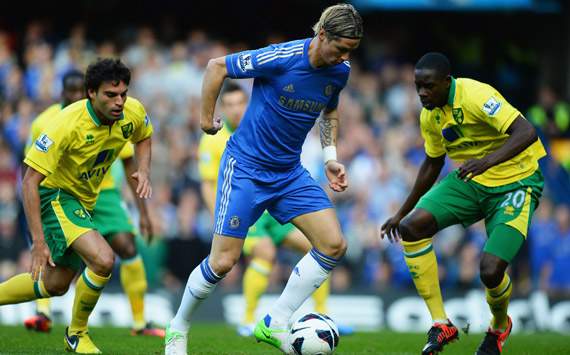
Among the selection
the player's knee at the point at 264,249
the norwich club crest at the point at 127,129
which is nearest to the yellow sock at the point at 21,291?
the norwich club crest at the point at 127,129

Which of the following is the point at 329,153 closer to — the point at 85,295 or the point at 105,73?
the point at 105,73

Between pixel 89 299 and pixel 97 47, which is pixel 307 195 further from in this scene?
pixel 97 47

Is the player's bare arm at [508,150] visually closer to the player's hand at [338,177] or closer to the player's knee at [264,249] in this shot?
the player's hand at [338,177]

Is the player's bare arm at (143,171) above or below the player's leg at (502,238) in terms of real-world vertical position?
above

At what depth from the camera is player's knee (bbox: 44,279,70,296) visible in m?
8.23

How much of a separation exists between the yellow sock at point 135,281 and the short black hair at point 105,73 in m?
2.39

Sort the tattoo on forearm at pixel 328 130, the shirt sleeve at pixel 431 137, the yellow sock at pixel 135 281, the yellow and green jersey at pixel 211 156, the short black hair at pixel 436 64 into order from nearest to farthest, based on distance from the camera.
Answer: the short black hair at pixel 436 64 → the tattoo on forearm at pixel 328 130 → the shirt sleeve at pixel 431 137 → the yellow sock at pixel 135 281 → the yellow and green jersey at pixel 211 156

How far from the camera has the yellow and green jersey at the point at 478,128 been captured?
7840mm

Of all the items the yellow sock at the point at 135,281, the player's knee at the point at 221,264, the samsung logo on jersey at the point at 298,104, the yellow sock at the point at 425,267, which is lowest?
the yellow sock at the point at 135,281

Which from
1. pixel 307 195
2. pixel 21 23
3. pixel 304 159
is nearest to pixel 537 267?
pixel 304 159

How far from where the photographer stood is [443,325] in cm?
793

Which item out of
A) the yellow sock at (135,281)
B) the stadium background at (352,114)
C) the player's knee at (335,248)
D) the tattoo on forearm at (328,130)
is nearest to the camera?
the player's knee at (335,248)

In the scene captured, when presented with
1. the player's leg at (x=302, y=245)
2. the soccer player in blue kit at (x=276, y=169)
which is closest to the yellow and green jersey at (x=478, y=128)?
the soccer player in blue kit at (x=276, y=169)

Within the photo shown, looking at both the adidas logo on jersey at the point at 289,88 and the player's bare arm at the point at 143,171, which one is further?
the player's bare arm at the point at 143,171
